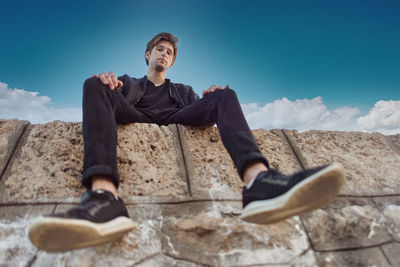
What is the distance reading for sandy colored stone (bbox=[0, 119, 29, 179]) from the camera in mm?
1192

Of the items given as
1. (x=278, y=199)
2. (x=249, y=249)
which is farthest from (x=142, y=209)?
(x=278, y=199)

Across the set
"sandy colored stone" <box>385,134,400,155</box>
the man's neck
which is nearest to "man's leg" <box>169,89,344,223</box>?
the man's neck

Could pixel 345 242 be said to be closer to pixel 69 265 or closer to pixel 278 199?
pixel 278 199

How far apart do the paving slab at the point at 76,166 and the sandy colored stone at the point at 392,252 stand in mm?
917

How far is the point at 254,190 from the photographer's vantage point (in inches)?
35.9

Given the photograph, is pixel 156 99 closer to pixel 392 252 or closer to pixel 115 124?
pixel 115 124

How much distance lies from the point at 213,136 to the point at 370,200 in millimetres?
902

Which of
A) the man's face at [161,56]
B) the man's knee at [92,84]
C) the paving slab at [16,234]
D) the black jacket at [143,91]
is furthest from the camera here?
the man's face at [161,56]

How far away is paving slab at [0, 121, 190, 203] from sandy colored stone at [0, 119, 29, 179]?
0.03 m

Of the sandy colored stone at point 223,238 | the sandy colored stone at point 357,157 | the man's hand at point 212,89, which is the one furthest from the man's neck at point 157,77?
the sandy colored stone at point 223,238

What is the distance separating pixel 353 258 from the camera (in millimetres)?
1094

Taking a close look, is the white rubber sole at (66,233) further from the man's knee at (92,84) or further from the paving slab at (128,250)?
the man's knee at (92,84)

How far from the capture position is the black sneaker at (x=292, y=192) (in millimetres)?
759

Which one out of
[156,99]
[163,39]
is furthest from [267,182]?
[163,39]
